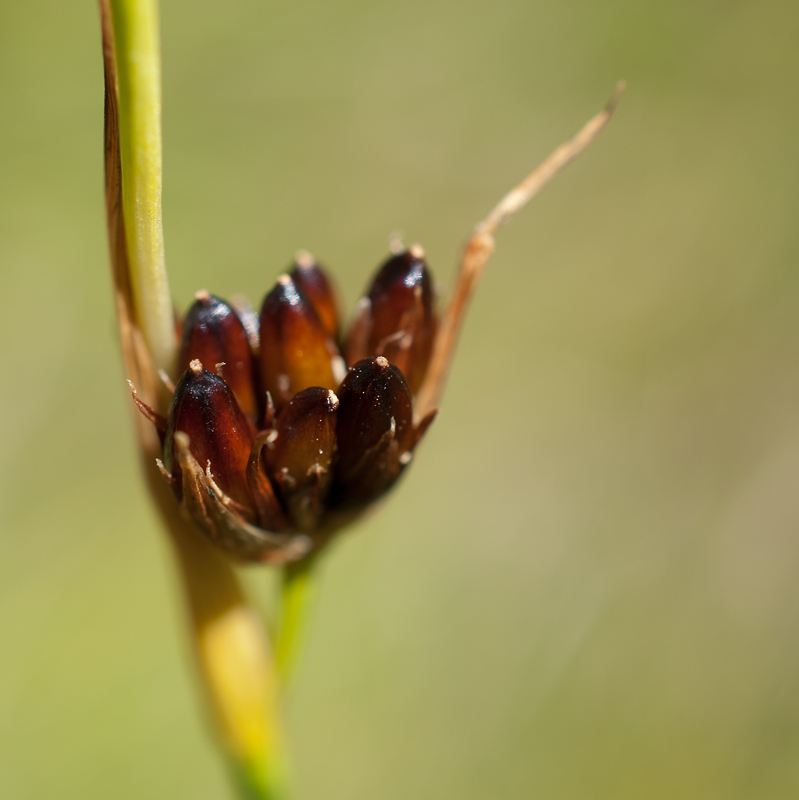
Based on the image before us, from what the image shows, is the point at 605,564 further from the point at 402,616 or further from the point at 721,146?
the point at 721,146

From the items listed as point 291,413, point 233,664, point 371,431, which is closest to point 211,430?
point 291,413

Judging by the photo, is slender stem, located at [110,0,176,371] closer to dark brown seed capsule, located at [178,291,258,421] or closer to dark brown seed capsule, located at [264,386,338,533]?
dark brown seed capsule, located at [178,291,258,421]

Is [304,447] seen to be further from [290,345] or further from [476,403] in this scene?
[476,403]

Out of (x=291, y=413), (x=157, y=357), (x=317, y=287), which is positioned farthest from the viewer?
(x=317, y=287)

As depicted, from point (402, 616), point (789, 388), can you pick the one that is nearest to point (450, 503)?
point (402, 616)

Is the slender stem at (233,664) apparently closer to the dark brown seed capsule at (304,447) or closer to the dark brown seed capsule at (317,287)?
the dark brown seed capsule at (304,447)

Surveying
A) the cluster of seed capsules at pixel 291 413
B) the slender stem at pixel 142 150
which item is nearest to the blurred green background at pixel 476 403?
the cluster of seed capsules at pixel 291 413
